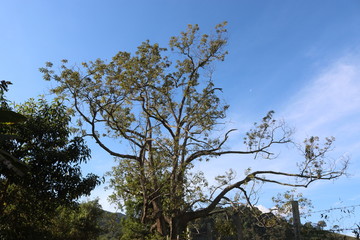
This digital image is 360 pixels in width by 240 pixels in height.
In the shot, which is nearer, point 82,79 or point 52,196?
point 52,196

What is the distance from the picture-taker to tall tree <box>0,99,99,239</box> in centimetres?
845

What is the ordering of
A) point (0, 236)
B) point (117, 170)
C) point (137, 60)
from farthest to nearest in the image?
point (117, 170) → point (137, 60) → point (0, 236)

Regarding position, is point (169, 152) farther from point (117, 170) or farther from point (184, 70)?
point (184, 70)

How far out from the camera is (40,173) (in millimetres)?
8414

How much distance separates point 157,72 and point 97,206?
10.1 m

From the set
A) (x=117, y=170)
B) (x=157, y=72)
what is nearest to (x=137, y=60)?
(x=157, y=72)

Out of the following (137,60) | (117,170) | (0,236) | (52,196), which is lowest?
(0,236)

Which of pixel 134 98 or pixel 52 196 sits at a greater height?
pixel 134 98

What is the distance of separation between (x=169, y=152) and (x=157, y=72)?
3.43 m

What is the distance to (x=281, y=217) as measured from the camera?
12297 millimetres

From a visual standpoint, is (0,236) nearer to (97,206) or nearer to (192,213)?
(192,213)

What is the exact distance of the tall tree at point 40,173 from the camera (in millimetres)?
8445

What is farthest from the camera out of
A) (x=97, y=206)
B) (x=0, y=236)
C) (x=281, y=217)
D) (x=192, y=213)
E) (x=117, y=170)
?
(x=97, y=206)

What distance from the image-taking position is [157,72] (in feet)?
45.2
